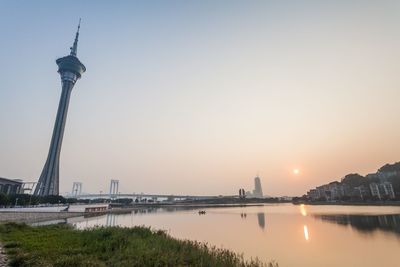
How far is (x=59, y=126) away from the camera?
13900 centimetres

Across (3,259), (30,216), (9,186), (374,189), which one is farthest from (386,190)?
(9,186)

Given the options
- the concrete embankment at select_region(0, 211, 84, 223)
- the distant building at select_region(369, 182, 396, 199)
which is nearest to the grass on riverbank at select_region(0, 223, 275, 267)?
the concrete embankment at select_region(0, 211, 84, 223)

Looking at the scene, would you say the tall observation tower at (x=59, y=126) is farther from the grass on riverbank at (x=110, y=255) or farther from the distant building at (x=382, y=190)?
the distant building at (x=382, y=190)

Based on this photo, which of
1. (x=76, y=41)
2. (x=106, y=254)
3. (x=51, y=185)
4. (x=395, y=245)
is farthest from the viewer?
(x=76, y=41)

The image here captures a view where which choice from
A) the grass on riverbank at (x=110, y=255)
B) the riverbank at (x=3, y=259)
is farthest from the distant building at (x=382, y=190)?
the riverbank at (x=3, y=259)

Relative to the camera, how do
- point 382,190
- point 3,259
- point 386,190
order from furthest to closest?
point 382,190, point 386,190, point 3,259

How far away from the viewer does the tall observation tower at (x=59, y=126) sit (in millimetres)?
132125

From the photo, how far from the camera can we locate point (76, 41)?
165 m

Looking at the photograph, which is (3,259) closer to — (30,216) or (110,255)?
(110,255)

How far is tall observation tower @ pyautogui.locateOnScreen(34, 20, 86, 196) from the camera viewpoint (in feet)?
433

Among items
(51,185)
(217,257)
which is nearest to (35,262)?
(217,257)

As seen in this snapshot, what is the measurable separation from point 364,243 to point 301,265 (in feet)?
45.5

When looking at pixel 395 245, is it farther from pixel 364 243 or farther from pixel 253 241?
pixel 253 241

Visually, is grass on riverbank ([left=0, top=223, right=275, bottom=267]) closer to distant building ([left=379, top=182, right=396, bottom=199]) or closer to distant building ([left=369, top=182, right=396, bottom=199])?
distant building ([left=379, top=182, right=396, bottom=199])
